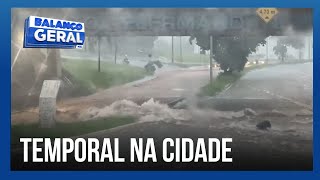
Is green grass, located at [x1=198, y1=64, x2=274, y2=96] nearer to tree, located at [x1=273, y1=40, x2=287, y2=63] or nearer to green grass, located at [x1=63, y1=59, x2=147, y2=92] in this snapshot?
tree, located at [x1=273, y1=40, x2=287, y2=63]

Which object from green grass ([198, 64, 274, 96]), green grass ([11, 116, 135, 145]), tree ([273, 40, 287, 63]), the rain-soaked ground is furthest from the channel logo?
tree ([273, 40, 287, 63])

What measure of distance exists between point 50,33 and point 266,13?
219 cm

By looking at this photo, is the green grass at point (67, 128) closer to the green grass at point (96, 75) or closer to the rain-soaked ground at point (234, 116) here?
the rain-soaked ground at point (234, 116)

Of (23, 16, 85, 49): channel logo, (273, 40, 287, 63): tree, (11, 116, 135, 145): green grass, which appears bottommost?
(11, 116, 135, 145): green grass

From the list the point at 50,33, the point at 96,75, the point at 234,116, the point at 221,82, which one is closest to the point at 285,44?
the point at 221,82

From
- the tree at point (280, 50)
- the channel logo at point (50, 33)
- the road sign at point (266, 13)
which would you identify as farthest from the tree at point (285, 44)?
the channel logo at point (50, 33)

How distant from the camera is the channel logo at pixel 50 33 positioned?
195 inches

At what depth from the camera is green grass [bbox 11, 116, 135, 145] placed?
198 inches

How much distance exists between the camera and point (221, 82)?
516cm

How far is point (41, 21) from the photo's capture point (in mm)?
4938

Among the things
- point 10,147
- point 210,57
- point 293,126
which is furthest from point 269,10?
point 10,147
